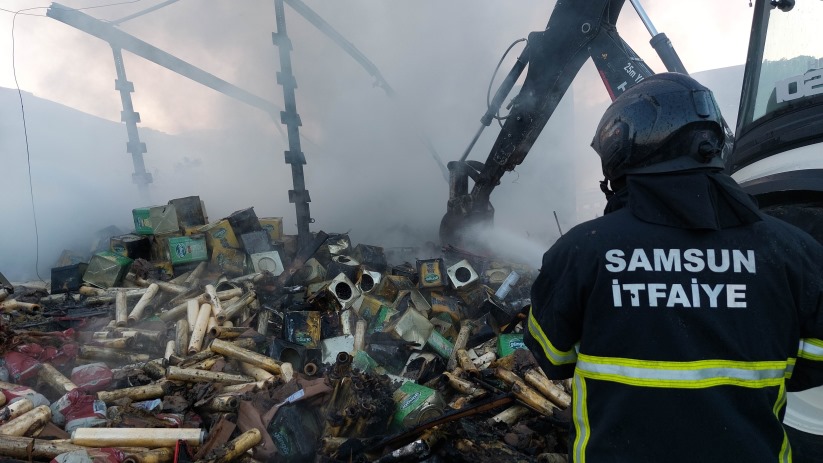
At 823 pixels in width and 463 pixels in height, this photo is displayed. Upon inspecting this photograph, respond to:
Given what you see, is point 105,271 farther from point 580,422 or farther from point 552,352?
point 580,422

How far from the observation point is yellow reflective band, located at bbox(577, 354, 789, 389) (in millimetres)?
1305

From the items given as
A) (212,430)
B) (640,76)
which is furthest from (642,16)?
(212,430)

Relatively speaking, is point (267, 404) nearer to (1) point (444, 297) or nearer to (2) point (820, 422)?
(1) point (444, 297)

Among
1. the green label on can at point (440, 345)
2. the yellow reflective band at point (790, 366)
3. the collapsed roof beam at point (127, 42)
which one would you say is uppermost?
the collapsed roof beam at point (127, 42)

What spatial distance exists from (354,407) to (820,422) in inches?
113

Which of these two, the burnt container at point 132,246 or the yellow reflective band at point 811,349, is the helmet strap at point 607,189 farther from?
the burnt container at point 132,246

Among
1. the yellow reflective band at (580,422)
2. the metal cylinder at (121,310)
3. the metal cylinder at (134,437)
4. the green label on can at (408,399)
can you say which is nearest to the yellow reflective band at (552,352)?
the yellow reflective band at (580,422)

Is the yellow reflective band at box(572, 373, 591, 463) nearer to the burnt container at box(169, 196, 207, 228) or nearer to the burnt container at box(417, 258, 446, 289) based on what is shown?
the burnt container at box(417, 258, 446, 289)

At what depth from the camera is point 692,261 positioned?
1.34m

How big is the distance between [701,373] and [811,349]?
0.42m

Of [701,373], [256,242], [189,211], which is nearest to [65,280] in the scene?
[189,211]

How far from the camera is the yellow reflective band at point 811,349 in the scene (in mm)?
1415

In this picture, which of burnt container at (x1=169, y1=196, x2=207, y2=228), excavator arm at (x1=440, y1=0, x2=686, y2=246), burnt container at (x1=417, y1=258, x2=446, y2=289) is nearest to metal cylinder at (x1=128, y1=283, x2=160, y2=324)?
burnt container at (x1=169, y1=196, x2=207, y2=228)

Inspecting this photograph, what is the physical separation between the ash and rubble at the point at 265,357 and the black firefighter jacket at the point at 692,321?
199 cm
